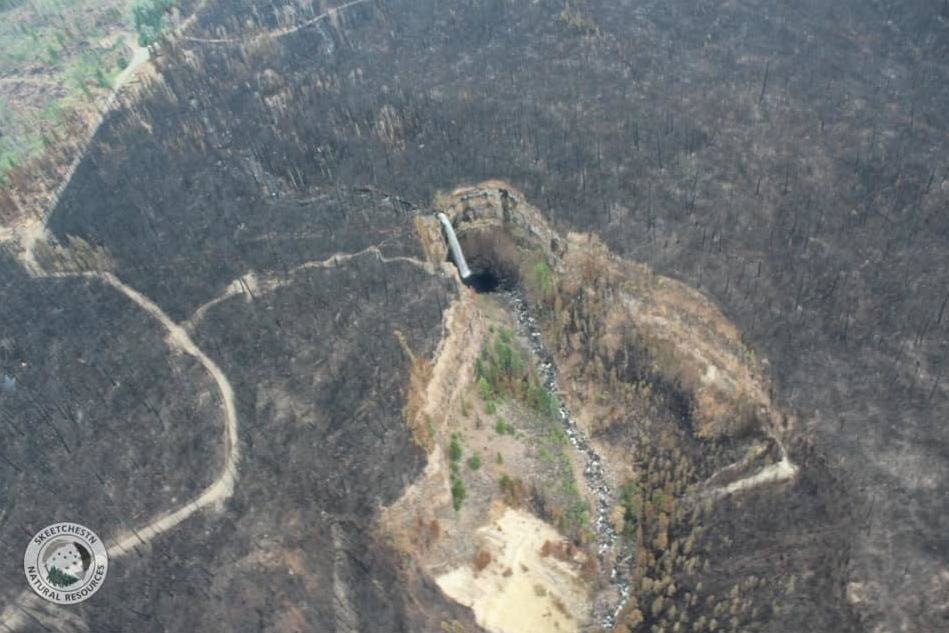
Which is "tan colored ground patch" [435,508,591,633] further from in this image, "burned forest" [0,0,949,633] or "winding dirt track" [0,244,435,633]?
"winding dirt track" [0,244,435,633]

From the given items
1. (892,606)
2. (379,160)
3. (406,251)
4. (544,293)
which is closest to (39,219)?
(379,160)

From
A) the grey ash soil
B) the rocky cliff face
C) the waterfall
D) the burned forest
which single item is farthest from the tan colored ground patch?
the waterfall

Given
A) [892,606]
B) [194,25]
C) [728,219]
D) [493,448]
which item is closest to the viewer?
[892,606]

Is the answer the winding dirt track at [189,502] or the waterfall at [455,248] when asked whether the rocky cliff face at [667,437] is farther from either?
the winding dirt track at [189,502]

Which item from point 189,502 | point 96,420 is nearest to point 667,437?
point 189,502

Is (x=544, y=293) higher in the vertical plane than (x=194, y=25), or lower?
lower

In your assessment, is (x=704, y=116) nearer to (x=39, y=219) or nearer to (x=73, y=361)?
(x=73, y=361)
